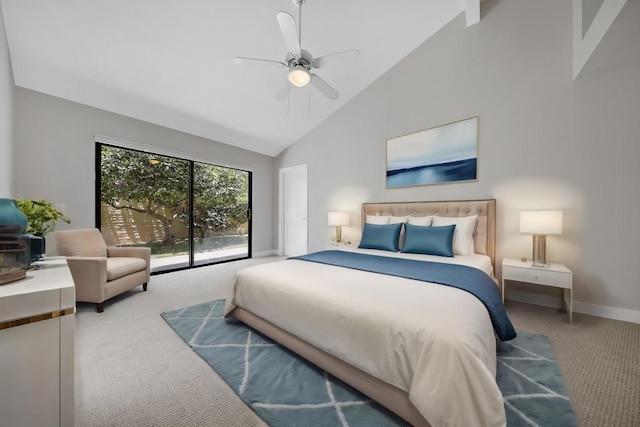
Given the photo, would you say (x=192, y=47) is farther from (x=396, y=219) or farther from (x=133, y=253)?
(x=396, y=219)

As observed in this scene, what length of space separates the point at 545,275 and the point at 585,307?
684 millimetres

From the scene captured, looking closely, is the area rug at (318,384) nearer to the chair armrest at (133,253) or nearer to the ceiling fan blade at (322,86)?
the chair armrest at (133,253)

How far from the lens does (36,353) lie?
978 millimetres

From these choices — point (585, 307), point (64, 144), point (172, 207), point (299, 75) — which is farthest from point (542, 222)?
point (64, 144)

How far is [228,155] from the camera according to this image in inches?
204

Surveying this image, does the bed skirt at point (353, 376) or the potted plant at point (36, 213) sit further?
the potted plant at point (36, 213)

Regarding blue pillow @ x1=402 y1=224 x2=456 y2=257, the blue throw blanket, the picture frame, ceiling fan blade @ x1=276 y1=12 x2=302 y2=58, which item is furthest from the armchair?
the picture frame

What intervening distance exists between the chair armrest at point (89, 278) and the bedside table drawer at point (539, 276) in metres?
4.22

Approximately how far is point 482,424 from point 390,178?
134 inches

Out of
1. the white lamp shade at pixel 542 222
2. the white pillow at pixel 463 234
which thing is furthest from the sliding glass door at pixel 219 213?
the white lamp shade at pixel 542 222

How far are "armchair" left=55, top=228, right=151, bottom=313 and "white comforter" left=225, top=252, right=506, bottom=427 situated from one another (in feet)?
5.85

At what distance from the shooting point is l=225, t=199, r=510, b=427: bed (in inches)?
41.4

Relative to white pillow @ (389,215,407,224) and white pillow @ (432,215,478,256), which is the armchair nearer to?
white pillow @ (389,215,407,224)

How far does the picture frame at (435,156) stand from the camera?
10.9 ft
